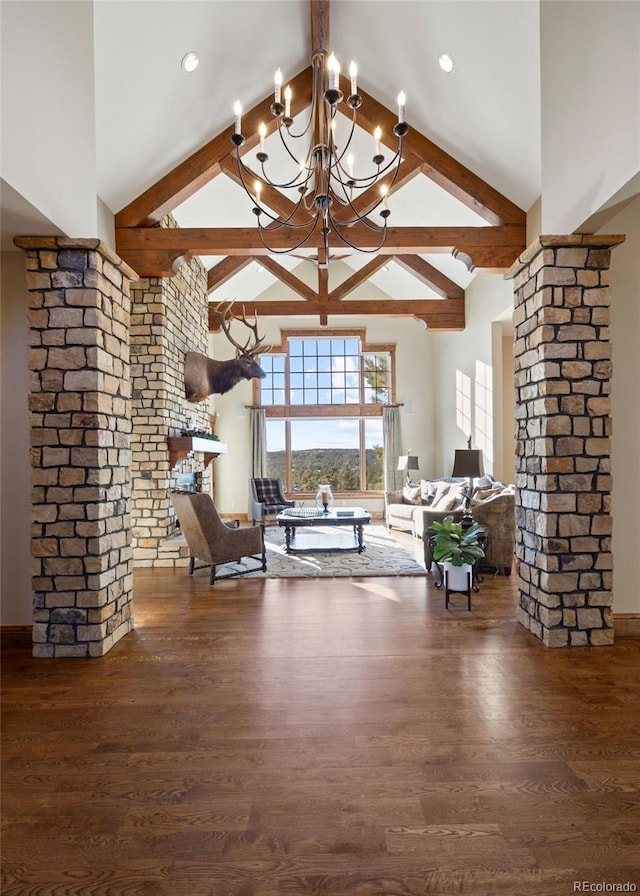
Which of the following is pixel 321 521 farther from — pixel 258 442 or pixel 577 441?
pixel 258 442

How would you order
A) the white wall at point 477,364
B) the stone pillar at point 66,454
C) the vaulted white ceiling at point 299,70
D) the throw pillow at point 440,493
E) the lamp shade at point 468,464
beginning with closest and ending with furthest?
the stone pillar at point 66,454 → the vaulted white ceiling at point 299,70 → the lamp shade at point 468,464 → the white wall at point 477,364 → the throw pillow at point 440,493

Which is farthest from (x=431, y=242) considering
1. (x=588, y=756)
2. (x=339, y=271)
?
(x=339, y=271)

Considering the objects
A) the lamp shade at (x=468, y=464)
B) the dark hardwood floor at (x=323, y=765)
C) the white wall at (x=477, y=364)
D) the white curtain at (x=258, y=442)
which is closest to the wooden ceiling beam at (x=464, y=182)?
the white wall at (x=477, y=364)

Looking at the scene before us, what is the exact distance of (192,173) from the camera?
460cm

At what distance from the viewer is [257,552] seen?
5.08m

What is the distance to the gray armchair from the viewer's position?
185 inches

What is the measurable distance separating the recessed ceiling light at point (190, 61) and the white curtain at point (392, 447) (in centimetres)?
710

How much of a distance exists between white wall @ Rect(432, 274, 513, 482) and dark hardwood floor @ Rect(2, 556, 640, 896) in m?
4.08

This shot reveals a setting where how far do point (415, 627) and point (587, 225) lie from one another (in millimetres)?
2946

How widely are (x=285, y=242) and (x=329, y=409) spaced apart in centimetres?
552

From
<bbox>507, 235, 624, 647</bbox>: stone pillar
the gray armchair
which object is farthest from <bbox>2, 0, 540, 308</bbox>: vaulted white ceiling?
the gray armchair

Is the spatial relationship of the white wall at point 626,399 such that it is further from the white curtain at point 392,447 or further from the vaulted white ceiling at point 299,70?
the white curtain at point 392,447

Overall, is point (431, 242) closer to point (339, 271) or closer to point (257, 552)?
point (257, 552)

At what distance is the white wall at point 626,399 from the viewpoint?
3344 millimetres
